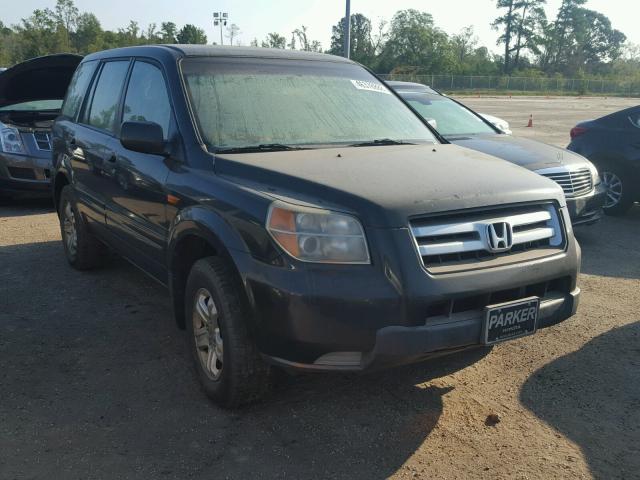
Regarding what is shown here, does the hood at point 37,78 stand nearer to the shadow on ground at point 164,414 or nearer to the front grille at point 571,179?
the shadow on ground at point 164,414

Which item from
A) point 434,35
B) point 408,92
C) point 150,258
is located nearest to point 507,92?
point 434,35

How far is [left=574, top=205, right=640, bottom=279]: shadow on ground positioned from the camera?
5.95 m

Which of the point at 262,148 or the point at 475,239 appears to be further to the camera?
the point at 262,148

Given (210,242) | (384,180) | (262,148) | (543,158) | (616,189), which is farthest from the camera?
(616,189)

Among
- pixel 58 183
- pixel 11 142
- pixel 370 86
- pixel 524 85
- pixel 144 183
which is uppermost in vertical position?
pixel 370 86

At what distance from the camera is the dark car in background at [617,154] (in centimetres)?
805

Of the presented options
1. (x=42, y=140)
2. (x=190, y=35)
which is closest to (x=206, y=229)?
(x=42, y=140)

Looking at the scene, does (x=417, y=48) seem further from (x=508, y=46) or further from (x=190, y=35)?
(x=190, y=35)

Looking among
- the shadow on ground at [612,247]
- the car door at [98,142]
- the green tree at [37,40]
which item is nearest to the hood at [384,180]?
the car door at [98,142]

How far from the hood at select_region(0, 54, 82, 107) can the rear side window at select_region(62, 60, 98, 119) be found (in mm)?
3225

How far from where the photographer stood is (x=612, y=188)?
27.2ft

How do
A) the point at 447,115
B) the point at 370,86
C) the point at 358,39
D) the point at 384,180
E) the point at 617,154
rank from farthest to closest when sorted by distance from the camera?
1. the point at 358,39
2. the point at 617,154
3. the point at 447,115
4. the point at 370,86
5. the point at 384,180

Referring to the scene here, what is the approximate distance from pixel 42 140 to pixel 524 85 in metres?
71.6

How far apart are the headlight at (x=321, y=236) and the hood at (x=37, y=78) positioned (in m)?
7.08
